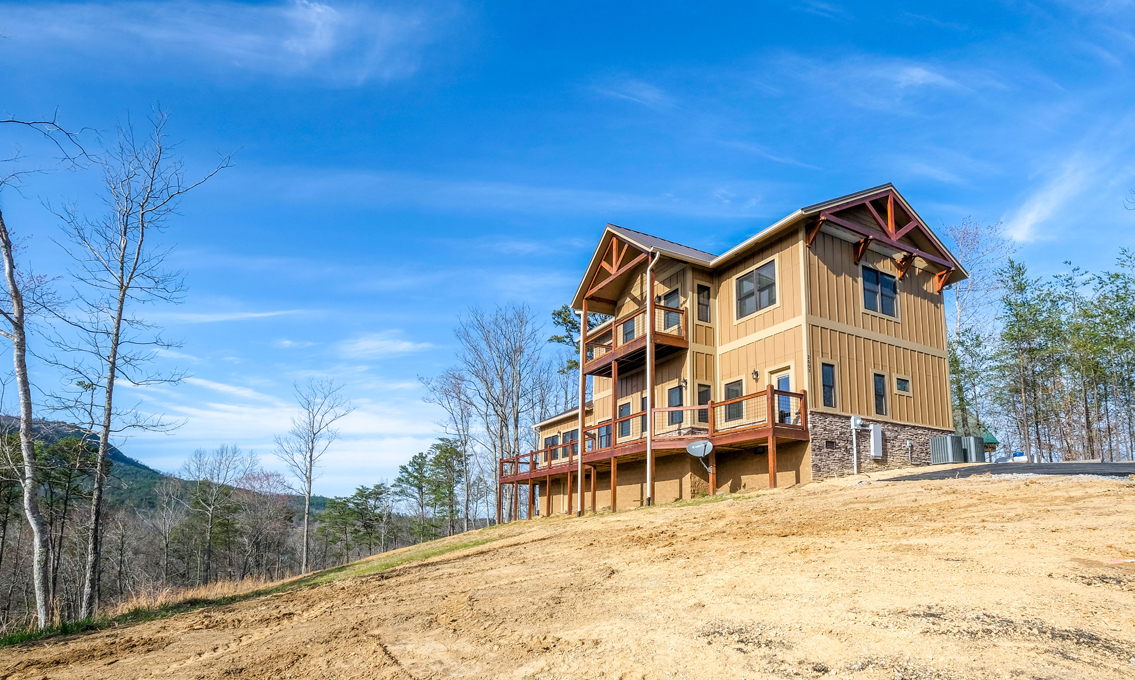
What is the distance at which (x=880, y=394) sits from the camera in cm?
1906

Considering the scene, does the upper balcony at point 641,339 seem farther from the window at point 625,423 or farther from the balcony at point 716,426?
the balcony at point 716,426

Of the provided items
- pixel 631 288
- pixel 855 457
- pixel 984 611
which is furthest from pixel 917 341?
pixel 984 611

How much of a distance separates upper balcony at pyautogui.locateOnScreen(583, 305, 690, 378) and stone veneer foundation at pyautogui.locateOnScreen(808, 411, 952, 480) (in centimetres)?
466

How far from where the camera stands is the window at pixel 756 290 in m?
19.2

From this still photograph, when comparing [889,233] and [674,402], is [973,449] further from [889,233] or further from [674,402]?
[674,402]

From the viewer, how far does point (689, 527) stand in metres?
11.7

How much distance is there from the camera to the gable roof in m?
18.2

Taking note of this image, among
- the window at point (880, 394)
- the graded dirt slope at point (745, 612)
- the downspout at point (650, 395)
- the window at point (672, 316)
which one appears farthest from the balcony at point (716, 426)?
the graded dirt slope at point (745, 612)

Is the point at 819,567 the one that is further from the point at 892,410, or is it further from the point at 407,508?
the point at 407,508

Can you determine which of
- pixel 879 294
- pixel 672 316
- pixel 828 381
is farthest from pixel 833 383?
pixel 672 316

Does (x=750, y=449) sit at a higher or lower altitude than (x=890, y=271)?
lower

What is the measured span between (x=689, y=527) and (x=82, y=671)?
8.33m

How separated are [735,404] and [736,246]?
4402 millimetres

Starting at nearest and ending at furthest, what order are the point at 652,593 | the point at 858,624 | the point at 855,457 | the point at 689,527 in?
the point at 858,624 → the point at 652,593 → the point at 689,527 → the point at 855,457
